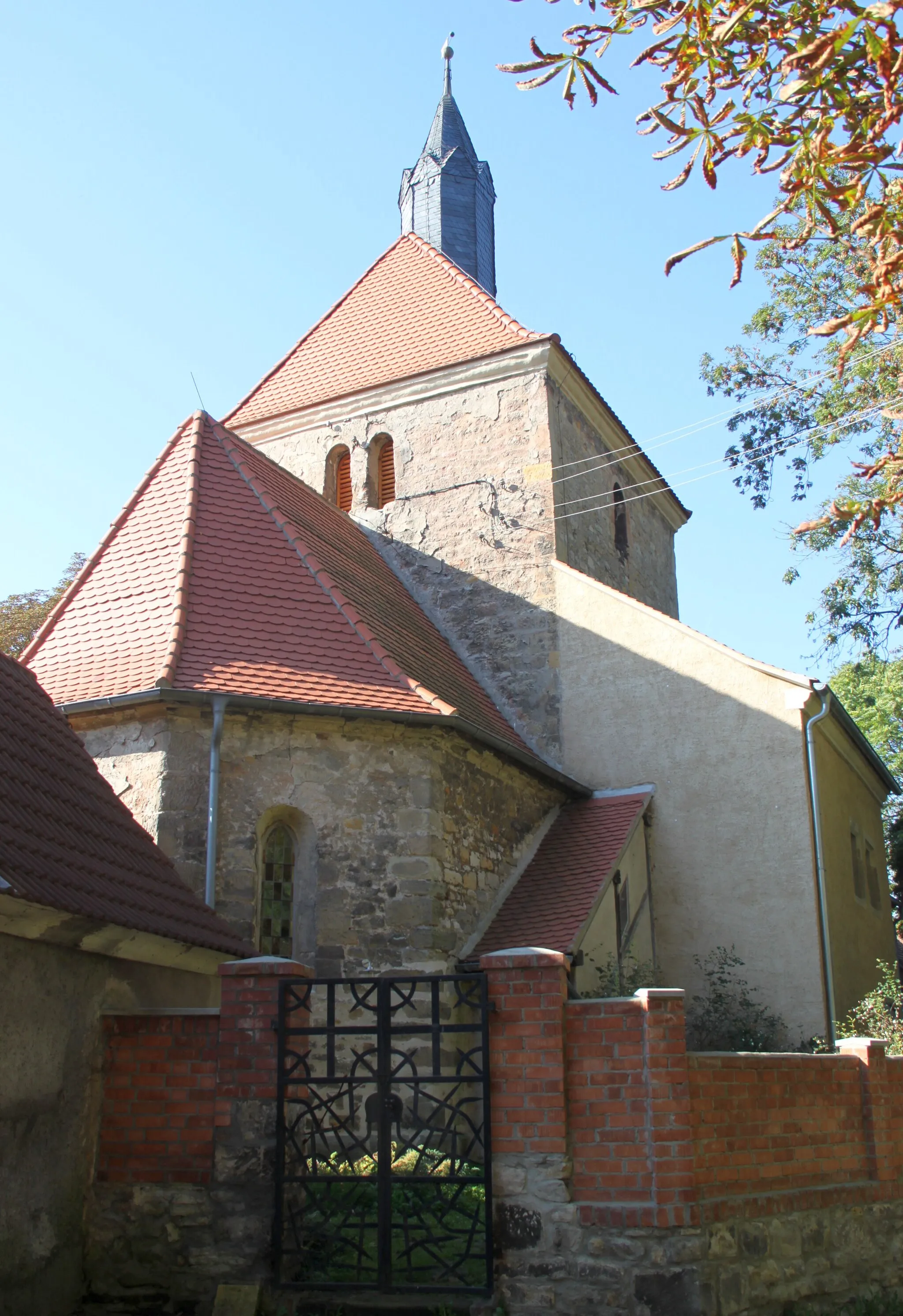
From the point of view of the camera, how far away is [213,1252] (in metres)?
5.81

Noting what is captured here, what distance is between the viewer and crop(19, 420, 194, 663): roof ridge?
1130 cm

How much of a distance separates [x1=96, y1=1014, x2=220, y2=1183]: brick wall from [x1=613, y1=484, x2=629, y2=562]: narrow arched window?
12.2m

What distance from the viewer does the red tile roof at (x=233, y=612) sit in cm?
1020

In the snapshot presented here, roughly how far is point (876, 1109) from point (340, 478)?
38.3 ft

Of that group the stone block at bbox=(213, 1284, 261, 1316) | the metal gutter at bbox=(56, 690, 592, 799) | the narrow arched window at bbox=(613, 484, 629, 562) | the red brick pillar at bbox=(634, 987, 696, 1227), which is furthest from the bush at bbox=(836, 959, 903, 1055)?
the narrow arched window at bbox=(613, 484, 629, 562)

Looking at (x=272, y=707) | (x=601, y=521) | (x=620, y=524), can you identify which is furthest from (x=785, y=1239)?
(x=620, y=524)

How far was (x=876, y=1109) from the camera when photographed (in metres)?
6.91

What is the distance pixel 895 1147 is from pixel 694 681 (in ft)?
22.5

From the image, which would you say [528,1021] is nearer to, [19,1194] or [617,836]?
[19,1194]

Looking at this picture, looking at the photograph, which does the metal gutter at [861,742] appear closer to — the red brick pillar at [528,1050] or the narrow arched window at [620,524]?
the narrow arched window at [620,524]

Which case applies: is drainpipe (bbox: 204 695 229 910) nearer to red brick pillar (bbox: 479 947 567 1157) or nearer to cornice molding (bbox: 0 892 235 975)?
cornice molding (bbox: 0 892 235 975)

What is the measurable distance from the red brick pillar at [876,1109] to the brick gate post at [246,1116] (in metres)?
3.39

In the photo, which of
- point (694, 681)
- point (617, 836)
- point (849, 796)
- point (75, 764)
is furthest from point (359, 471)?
point (75, 764)

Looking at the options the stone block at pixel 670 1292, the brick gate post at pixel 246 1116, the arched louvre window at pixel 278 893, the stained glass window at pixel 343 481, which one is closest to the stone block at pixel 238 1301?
the brick gate post at pixel 246 1116
